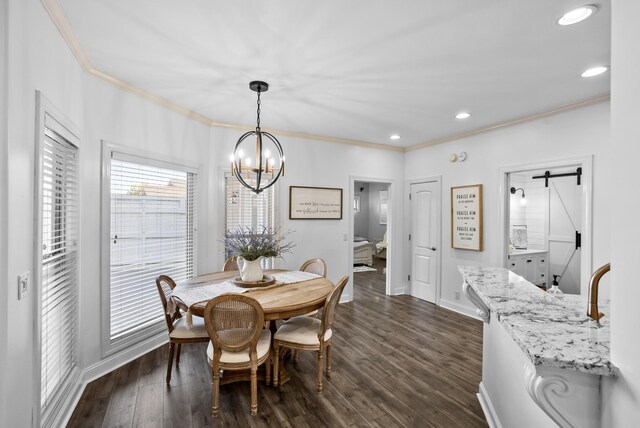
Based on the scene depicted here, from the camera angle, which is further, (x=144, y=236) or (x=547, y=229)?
(x=547, y=229)

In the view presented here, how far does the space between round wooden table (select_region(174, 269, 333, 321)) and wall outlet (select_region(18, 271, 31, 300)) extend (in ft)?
2.88

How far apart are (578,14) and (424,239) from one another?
3623 mm

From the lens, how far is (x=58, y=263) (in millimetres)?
2111

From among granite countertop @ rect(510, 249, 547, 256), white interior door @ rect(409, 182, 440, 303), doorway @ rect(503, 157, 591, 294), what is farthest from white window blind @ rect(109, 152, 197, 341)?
granite countertop @ rect(510, 249, 547, 256)

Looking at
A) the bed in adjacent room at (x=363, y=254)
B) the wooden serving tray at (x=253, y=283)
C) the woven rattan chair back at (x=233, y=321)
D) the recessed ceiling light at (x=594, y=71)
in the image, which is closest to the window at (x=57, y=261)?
the woven rattan chair back at (x=233, y=321)

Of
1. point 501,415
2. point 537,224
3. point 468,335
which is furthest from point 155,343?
point 537,224

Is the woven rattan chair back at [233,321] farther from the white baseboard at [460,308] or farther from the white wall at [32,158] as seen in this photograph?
the white baseboard at [460,308]

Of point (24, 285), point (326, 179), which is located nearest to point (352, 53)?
point (24, 285)

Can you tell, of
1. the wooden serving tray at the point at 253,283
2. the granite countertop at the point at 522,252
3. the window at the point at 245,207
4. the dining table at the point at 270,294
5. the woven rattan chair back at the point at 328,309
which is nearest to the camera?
the dining table at the point at 270,294

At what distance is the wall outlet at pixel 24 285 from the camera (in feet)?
5.02

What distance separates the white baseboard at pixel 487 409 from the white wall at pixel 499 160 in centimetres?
182

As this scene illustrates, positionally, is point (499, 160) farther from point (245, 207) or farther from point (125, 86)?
point (125, 86)

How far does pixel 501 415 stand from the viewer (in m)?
1.88

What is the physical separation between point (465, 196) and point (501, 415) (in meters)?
3.02
